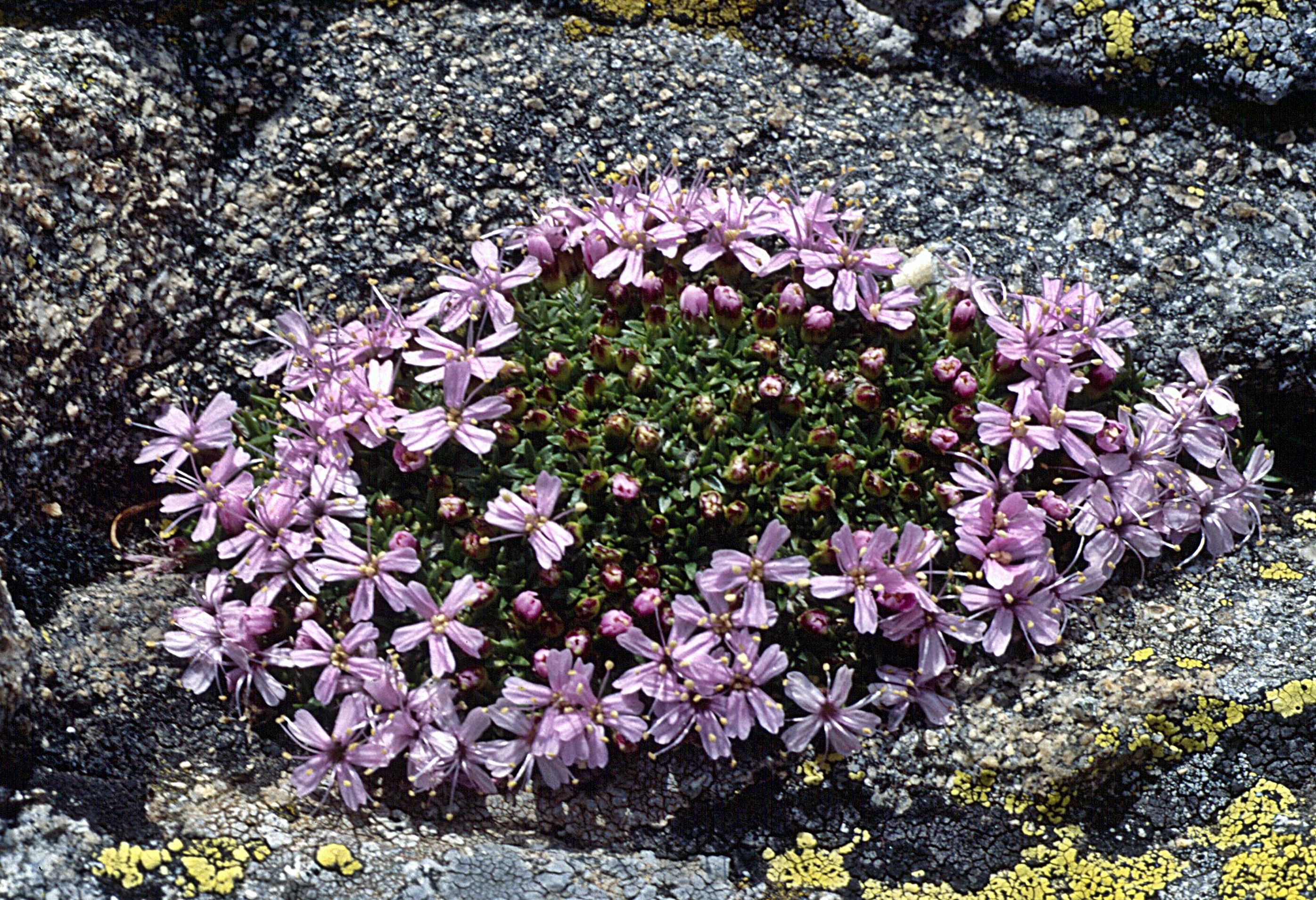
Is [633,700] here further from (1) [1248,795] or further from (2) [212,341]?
(2) [212,341]

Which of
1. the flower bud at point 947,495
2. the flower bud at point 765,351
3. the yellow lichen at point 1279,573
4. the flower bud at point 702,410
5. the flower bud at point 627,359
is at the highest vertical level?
the flower bud at point 765,351

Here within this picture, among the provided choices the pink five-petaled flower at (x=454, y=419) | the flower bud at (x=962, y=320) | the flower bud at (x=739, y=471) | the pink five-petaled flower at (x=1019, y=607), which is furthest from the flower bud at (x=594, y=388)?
the pink five-petaled flower at (x=1019, y=607)

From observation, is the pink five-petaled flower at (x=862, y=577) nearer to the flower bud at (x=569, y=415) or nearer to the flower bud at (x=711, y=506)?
the flower bud at (x=711, y=506)

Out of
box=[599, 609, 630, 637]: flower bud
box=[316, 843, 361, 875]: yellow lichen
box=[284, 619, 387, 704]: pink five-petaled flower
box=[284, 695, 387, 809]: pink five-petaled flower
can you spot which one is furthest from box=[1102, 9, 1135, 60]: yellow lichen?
box=[316, 843, 361, 875]: yellow lichen

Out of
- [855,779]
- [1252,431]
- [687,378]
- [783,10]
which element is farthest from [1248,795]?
[783,10]

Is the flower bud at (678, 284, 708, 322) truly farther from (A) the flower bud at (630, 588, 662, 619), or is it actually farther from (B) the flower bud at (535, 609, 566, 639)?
(B) the flower bud at (535, 609, 566, 639)

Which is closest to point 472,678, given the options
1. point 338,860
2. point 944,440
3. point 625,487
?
point 338,860
